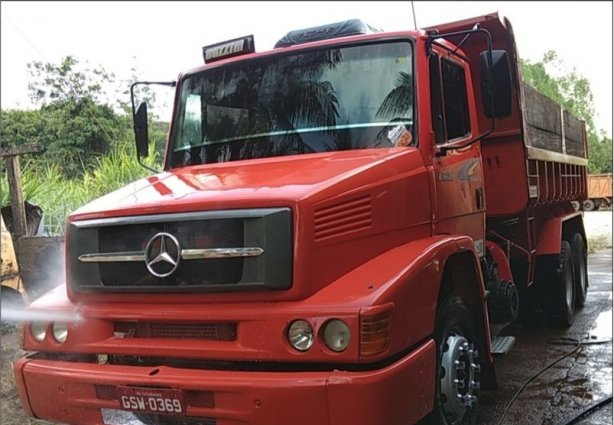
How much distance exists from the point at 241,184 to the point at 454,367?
1580mm

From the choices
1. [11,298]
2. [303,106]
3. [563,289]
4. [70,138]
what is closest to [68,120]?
[70,138]

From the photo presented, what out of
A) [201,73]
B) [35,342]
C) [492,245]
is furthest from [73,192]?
[492,245]

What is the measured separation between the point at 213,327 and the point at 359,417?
85 cm

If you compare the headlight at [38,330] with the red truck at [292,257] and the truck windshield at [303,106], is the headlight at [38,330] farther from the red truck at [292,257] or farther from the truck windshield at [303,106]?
the truck windshield at [303,106]

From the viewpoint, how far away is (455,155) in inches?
176

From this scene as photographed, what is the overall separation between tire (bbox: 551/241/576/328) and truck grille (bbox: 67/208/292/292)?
4.79m

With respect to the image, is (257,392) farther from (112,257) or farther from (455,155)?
(455,155)

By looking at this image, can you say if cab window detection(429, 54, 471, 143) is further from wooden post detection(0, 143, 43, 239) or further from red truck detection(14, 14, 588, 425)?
wooden post detection(0, 143, 43, 239)

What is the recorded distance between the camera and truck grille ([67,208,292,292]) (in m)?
3.00

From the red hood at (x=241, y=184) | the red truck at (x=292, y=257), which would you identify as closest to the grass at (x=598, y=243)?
the red truck at (x=292, y=257)

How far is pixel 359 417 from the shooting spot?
2.71 m

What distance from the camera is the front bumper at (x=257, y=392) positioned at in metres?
2.73

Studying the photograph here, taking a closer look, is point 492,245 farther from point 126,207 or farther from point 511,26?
point 126,207

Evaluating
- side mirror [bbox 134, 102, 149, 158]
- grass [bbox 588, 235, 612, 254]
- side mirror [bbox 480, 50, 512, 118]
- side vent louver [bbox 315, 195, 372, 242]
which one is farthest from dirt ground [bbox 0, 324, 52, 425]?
grass [bbox 588, 235, 612, 254]
